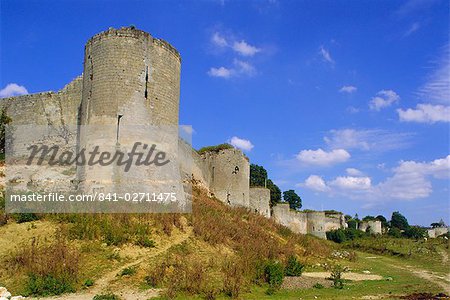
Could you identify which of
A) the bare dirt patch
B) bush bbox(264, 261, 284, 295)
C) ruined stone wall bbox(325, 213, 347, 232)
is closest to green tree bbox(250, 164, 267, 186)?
ruined stone wall bbox(325, 213, 347, 232)

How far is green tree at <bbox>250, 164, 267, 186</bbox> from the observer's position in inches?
2256

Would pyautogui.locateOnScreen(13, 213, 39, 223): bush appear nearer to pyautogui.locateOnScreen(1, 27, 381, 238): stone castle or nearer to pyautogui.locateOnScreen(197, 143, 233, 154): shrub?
pyautogui.locateOnScreen(1, 27, 381, 238): stone castle

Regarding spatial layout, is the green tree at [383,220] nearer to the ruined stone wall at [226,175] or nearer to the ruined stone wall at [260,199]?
the ruined stone wall at [260,199]

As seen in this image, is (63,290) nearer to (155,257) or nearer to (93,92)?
(155,257)

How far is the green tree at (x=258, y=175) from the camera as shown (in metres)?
57.3

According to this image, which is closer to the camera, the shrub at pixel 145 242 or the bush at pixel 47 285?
the bush at pixel 47 285

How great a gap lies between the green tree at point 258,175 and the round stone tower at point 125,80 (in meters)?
41.7

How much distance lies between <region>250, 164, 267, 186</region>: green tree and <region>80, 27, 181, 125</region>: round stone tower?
41.7 m

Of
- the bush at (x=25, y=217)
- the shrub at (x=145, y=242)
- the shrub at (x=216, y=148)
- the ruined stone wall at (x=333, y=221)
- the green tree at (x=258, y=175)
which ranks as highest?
the green tree at (x=258, y=175)

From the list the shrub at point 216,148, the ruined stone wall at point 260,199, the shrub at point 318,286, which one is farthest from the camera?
the ruined stone wall at point 260,199

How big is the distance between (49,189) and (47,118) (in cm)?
390

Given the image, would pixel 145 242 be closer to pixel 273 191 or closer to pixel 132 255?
pixel 132 255

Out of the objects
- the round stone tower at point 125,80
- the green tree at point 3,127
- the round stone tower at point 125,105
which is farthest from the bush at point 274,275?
the green tree at point 3,127

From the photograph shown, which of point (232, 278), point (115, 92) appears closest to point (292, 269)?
point (232, 278)
